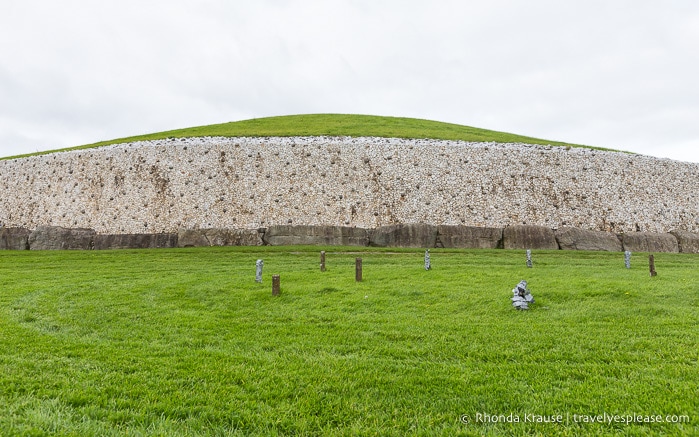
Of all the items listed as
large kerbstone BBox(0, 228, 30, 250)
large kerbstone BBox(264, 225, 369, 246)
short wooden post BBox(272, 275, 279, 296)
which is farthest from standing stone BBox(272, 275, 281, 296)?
large kerbstone BBox(0, 228, 30, 250)

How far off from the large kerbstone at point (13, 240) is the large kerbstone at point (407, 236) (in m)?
20.0

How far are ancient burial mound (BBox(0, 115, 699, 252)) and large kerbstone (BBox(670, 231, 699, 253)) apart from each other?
73 mm

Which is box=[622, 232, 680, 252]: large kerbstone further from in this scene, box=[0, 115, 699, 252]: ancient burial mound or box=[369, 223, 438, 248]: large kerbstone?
box=[369, 223, 438, 248]: large kerbstone

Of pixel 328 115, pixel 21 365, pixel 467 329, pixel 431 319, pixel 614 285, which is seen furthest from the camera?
pixel 328 115

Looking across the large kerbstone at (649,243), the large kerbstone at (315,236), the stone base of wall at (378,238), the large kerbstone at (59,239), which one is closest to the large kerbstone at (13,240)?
the stone base of wall at (378,238)

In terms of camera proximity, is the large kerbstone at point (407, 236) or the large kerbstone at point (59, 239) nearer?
the large kerbstone at point (407, 236)

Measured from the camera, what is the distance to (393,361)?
17.4ft

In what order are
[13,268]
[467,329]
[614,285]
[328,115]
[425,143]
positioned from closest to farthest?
[467,329], [614,285], [13,268], [425,143], [328,115]

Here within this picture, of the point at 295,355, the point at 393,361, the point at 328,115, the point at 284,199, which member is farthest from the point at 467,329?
the point at 328,115

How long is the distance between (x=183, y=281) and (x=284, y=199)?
14890 millimetres

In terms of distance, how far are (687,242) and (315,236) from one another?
21.1 m

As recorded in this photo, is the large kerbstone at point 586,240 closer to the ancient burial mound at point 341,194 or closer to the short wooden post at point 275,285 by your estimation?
the ancient burial mound at point 341,194

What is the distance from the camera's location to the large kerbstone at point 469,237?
881 inches

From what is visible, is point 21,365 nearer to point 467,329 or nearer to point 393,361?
point 393,361
